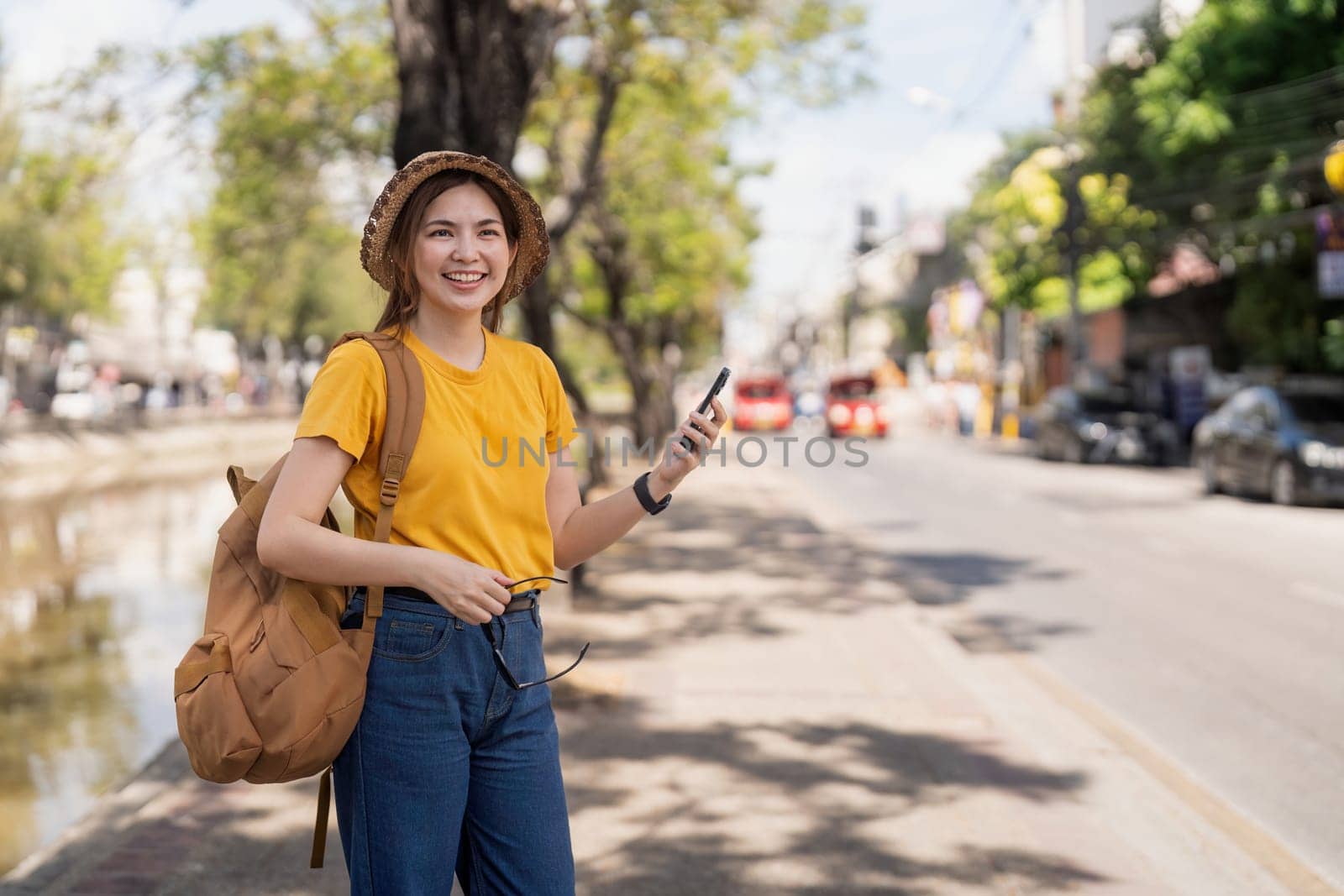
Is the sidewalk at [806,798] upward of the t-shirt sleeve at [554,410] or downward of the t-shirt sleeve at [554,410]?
downward

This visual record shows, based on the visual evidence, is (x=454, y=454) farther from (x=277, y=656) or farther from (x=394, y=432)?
(x=277, y=656)

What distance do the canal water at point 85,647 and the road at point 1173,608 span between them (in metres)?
4.84

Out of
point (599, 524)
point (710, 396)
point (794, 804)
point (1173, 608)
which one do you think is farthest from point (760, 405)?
point (710, 396)

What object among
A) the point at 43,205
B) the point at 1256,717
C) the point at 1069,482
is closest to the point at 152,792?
the point at 1256,717

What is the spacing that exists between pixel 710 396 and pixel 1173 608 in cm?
845

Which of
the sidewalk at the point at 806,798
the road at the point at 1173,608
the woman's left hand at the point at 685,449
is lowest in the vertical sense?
the road at the point at 1173,608

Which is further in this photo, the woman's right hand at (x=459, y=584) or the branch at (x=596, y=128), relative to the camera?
the branch at (x=596, y=128)

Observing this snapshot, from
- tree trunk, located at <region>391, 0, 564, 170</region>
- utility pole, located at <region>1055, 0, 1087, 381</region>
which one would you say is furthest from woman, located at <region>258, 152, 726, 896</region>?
utility pole, located at <region>1055, 0, 1087, 381</region>

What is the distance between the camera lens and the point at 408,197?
2.68m

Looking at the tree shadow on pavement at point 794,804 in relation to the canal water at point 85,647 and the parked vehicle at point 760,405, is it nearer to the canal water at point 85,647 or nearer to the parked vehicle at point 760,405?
the canal water at point 85,647

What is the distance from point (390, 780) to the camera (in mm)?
2539

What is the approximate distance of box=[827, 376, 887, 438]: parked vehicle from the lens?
3834 centimetres

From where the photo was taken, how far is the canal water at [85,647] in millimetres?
6625

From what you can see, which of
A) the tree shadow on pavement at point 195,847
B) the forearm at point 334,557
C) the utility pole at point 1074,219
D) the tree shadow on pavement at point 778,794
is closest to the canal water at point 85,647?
the tree shadow on pavement at point 195,847
